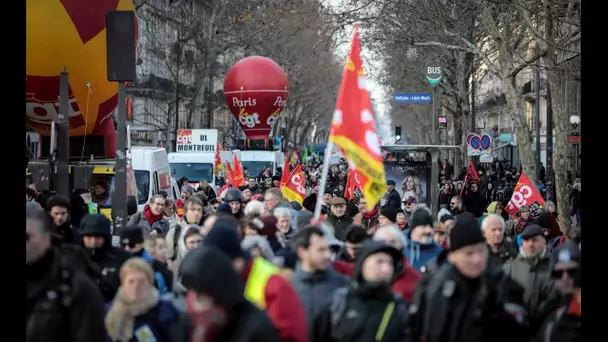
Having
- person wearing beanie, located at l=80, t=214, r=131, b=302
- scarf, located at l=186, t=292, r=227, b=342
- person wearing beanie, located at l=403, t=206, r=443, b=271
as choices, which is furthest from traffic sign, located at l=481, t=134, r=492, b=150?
scarf, located at l=186, t=292, r=227, b=342

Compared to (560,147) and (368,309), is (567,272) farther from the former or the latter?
(560,147)

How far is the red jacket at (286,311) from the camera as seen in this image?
18.7 ft

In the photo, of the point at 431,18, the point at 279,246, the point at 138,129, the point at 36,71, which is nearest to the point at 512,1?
the point at 431,18

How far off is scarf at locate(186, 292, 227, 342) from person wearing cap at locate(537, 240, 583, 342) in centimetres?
207

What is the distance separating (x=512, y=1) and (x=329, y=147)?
15.2 metres

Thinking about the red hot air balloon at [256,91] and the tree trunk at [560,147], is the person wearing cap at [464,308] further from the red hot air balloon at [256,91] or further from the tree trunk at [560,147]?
the red hot air balloon at [256,91]

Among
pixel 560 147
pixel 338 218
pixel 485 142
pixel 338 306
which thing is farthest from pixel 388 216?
pixel 485 142

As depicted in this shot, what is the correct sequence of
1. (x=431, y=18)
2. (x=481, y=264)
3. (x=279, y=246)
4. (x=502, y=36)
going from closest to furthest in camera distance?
(x=481, y=264), (x=279, y=246), (x=502, y=36), (x=431, y=18)

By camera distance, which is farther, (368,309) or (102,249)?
(102,249)

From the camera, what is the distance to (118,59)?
41.7ft

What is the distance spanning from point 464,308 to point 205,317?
1602mm

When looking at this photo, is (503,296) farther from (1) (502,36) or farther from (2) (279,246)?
(1) (502,36)

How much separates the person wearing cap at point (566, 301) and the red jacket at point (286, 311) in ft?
5.22

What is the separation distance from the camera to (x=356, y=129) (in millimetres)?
7895
